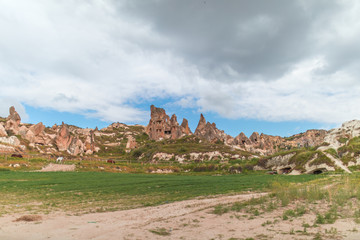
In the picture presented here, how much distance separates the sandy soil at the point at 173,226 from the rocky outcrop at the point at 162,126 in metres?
141

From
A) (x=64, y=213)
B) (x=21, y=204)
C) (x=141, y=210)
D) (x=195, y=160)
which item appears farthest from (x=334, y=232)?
(x=195, y=160)

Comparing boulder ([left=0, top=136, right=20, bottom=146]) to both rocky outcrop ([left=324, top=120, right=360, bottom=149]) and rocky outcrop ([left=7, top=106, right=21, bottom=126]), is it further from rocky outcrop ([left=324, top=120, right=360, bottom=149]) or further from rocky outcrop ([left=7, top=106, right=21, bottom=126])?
rocky outcrop ([left=324, top=120, right=360, bottom=149])

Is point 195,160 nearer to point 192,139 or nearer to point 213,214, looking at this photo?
point 192,139

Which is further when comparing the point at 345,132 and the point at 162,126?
the point at 162,126

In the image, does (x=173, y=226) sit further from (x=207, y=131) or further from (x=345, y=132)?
(x=207, y=131)

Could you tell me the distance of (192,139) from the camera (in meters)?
118

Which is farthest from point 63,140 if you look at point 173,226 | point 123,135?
point 173,226

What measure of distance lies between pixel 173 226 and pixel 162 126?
477ft

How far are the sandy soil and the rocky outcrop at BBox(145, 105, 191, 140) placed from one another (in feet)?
462

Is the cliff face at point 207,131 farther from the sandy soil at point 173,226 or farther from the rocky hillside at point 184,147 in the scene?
the sandy soil at point 173,226

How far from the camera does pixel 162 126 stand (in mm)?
155625

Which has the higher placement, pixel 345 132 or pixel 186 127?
pixel 186 127

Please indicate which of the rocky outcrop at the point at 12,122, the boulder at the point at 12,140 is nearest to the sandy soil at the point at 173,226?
the boulder at the point at 12,140

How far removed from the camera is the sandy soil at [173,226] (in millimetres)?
8844
